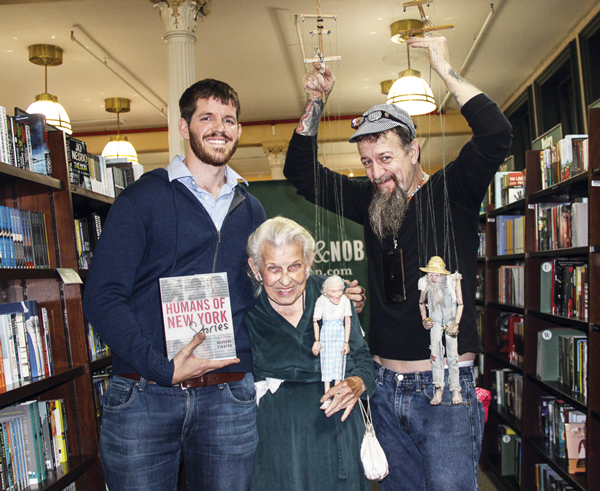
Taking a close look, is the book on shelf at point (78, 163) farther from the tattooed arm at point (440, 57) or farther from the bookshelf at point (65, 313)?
the tattooed arm at point (440, 57)

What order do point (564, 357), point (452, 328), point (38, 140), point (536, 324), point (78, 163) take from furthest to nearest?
point (536, 324), point (564, 357), point (78, 163), point (38, 140), point (452, 328)

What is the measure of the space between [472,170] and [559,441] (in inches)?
104

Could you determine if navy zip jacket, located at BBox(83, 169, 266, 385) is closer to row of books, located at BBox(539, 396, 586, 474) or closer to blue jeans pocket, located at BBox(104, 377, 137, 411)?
blue jeans pocket, located at BBox(104, 377, 137, 411)

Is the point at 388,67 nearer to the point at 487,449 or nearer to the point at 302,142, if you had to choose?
the point at 487,449

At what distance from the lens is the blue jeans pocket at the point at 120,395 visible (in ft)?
5.16

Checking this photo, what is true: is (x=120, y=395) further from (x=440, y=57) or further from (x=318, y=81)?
(x=440, y=57)

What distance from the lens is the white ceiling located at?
5551mm

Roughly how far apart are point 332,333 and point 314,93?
25.7 inches

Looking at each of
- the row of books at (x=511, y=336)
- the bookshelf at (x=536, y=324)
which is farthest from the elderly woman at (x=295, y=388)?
the row of books at (x=511, y=336)

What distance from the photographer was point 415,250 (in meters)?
1.43

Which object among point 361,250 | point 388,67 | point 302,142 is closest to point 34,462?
point 302,142

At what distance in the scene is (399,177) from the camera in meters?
1.38

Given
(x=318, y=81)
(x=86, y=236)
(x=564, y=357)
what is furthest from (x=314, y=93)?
(x=564, y=357)

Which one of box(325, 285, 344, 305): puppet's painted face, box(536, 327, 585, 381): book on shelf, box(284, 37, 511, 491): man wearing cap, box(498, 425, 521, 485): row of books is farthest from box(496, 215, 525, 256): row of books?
box(325, 285, 344, 305): puppet's painted face
